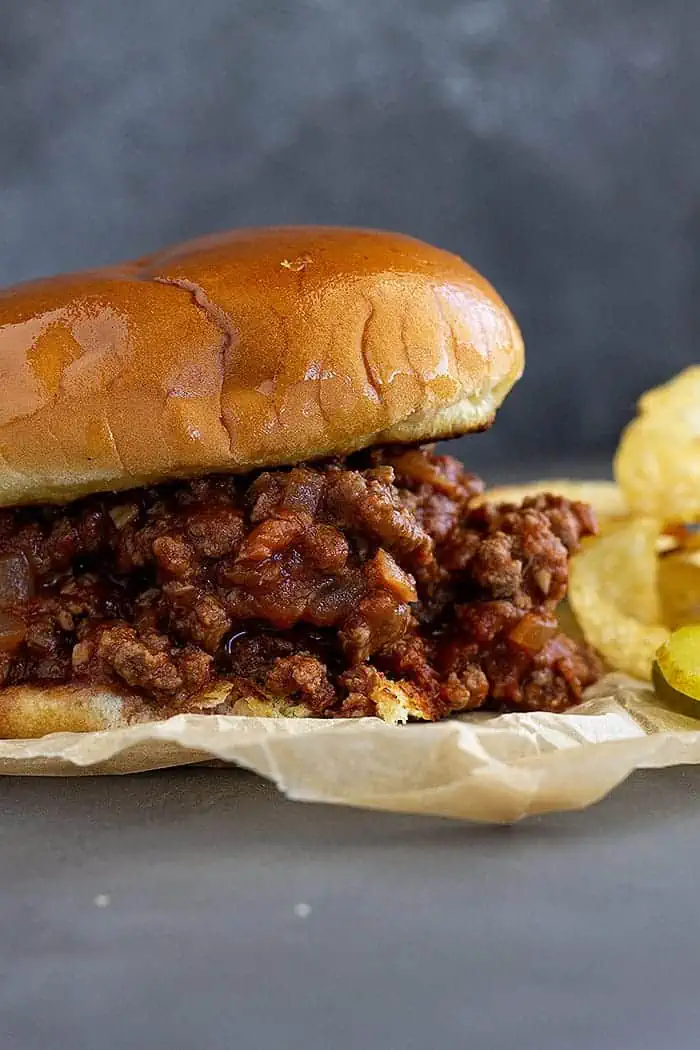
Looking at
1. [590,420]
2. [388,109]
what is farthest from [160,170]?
[590,420]

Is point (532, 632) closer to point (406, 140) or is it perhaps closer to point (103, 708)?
point (103, 708)

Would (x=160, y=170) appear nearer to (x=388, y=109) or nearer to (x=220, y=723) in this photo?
(x=388, y=109)

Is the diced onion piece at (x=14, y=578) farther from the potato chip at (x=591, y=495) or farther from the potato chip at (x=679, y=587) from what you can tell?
the potato chip at (x=679, y=587)

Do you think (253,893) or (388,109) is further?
(388,109)

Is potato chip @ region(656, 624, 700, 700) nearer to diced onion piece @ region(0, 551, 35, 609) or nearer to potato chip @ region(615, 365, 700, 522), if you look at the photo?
potato chip @ region(615, 365, 700, 522)

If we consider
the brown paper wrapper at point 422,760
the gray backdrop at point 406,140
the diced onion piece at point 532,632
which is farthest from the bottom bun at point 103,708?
the gray backdrop at point 406,140

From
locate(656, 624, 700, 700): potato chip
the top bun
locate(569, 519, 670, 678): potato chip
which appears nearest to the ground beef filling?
→ the top bun

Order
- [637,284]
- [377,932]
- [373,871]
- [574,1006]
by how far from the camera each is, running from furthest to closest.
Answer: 1. [637,284]
2. [373,871]
3. [377,932]
4. [574,1006]
